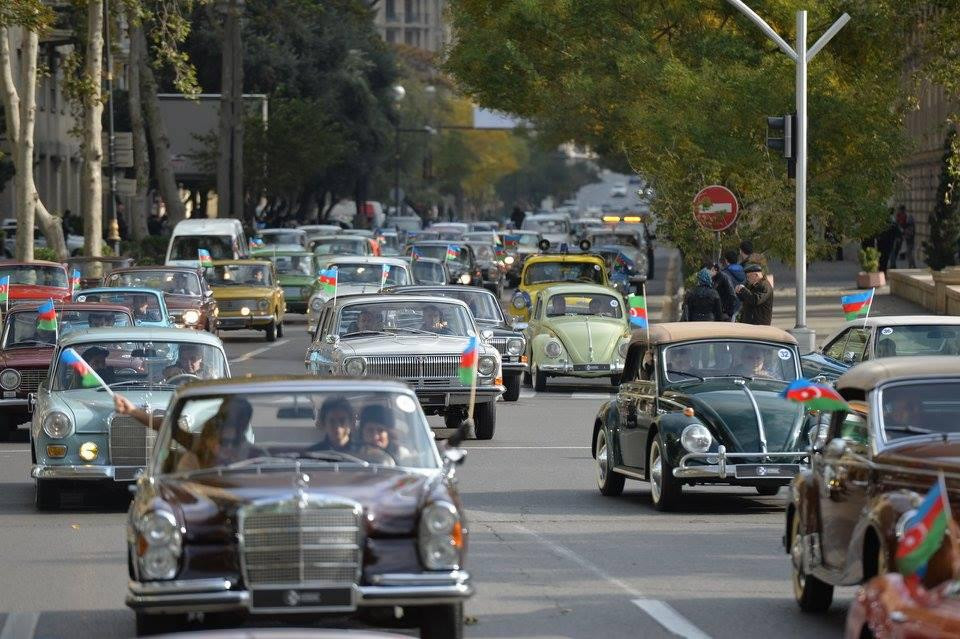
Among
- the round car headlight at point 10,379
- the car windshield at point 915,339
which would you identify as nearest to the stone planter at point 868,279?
the car windshield at point 915,339

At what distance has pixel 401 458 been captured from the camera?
32.7 feet

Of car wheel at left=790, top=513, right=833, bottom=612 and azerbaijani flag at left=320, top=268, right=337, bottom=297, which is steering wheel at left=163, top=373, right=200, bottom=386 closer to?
car wheel at left=790, top=513, right=833, bottom=612

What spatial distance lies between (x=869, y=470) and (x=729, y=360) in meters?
6.72

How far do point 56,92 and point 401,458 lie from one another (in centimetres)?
7068

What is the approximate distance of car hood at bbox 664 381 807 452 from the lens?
15211 millimetres

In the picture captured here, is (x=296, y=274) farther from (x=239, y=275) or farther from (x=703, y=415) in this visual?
(x=703, y=415)

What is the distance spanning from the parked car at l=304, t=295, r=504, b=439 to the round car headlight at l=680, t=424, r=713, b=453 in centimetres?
569

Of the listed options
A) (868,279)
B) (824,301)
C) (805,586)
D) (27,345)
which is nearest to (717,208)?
(27,345)

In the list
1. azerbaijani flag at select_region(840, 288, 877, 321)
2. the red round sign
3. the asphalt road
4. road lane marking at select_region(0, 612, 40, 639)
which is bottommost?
the asphalt road

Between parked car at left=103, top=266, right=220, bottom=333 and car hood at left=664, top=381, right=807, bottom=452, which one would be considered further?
parked car at left=103, top=266, right=220, bottom=333

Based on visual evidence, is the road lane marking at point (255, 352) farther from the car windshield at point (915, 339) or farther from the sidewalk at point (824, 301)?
the car windshield at point (915, 339)

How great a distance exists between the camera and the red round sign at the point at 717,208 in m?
31.3

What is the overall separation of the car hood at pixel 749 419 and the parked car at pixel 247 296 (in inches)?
982

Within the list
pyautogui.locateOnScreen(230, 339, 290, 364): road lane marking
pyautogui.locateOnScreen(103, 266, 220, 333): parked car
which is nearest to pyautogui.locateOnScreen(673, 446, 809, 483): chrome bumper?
pyautogui.locateOnScreen(103, 266, 220, 333): parked car
